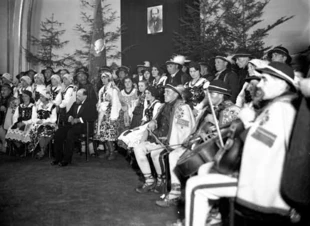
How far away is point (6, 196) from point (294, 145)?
395 cm

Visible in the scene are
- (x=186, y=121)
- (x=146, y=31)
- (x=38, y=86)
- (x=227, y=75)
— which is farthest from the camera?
(x=146, y=31)

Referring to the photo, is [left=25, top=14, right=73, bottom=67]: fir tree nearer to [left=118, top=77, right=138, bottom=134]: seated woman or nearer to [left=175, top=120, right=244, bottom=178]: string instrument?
[left=118, top=77, right=138, bottom=134]: seated woman

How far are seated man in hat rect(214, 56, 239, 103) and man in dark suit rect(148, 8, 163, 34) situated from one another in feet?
17.3

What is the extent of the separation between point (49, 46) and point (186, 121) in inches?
366

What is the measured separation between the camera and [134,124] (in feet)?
21.7

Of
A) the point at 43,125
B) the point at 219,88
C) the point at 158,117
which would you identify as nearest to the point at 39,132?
the point at 43,125

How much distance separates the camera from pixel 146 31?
36.4ft

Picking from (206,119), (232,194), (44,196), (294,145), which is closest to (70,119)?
(44,196)

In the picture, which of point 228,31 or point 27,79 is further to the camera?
point 27,79

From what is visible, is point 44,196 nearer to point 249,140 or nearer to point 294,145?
point 249,140

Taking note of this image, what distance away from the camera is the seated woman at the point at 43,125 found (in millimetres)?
7168

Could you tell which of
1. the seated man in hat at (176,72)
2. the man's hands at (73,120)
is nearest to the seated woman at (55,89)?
the man's hands at (73,120)

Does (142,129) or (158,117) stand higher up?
(158,117)

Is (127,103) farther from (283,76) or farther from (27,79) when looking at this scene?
(283,76)
